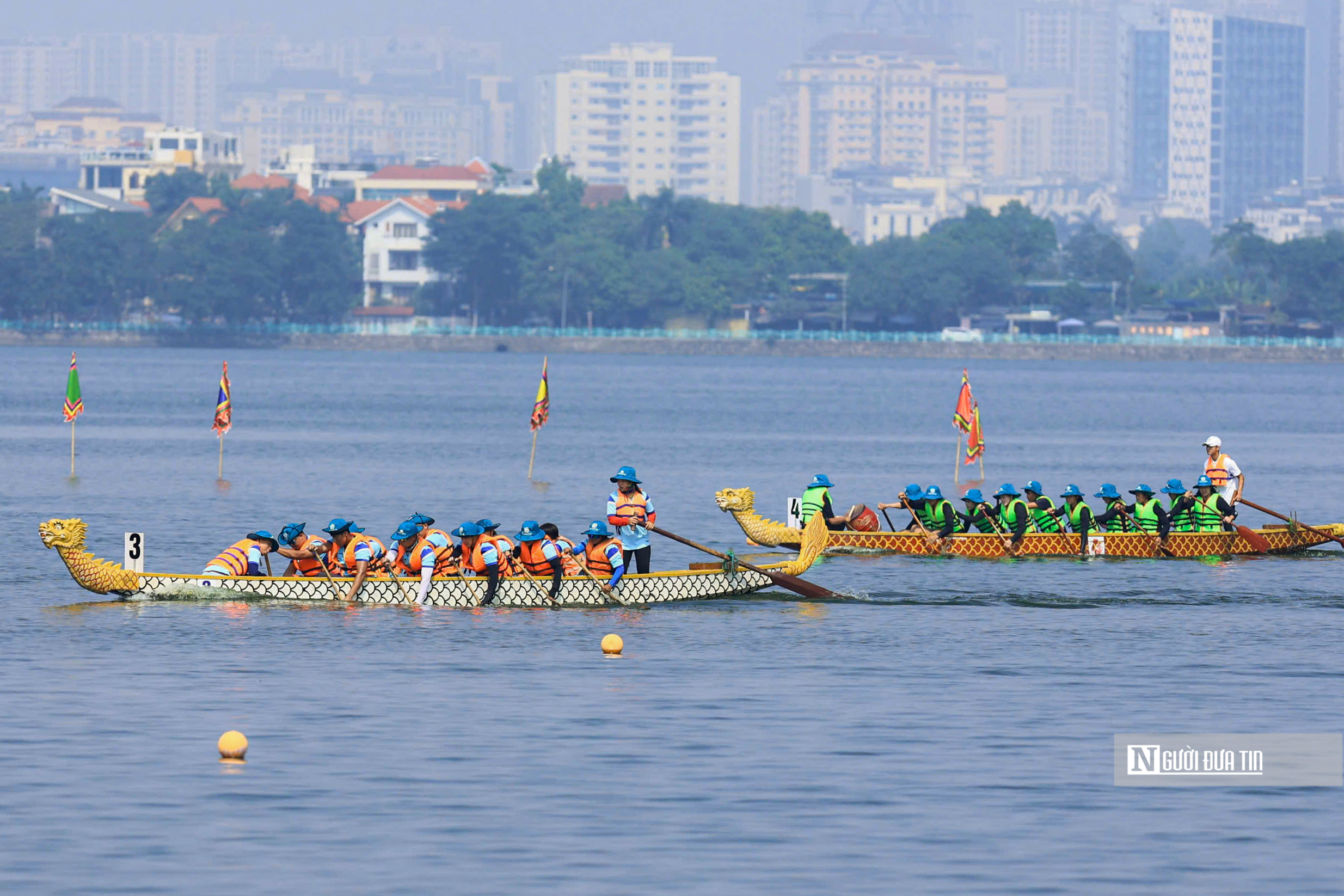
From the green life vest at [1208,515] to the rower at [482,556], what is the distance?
18.1 m

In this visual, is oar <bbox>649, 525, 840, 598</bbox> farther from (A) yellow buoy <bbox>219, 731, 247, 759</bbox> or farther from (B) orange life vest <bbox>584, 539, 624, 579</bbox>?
(A) yellow buoy <bbox>219, 731, 247, 759</bbox>

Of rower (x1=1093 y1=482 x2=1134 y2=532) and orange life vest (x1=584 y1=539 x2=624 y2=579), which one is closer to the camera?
orange life vest (x1=584 y1=539 x2=624 y2=579)

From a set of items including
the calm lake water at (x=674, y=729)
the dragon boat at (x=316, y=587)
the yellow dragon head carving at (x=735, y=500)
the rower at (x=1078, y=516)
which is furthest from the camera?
the rower at (x=1078, y=516)

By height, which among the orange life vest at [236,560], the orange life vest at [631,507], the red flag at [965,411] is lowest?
the orange life vest at [236,560]

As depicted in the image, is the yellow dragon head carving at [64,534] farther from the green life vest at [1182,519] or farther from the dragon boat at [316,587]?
the green life vest at [1182,519]

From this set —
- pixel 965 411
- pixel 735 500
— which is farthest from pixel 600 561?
pixel 965 411

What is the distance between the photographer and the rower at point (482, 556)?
133 feet

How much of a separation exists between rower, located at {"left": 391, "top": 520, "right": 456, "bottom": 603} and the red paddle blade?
1980 centimetres

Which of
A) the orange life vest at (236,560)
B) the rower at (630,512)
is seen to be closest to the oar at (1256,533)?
the rower at (630,512)

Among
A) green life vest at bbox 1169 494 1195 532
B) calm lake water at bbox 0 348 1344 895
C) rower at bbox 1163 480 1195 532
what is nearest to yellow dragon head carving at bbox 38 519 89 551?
calm lake water at bbox 0 348 1344 895

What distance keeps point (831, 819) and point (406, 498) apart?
4642 cm

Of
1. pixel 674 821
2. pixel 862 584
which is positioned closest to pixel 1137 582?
pixel 862 584

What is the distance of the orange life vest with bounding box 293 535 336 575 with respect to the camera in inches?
1603

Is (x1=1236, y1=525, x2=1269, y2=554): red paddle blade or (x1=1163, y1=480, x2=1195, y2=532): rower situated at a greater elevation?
(x1=1163, y1=480, x2=1195, y2=532): rower
